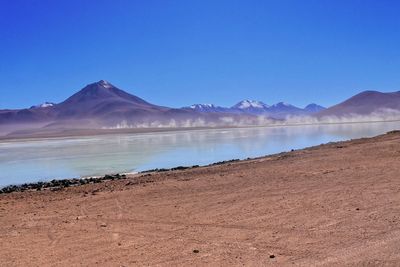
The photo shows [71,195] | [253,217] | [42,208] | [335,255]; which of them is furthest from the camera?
[71,195]

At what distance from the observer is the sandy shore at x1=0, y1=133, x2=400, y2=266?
218 inches

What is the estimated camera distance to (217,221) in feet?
23.5

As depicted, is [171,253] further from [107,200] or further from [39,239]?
[107,200]

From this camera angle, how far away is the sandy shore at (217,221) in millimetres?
5531

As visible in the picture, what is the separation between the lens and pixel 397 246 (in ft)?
17.8

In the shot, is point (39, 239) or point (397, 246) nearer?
point (397, 246)

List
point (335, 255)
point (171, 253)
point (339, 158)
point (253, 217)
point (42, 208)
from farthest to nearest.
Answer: point (339, 158) → point (42, 208) → point (253, 217) → point (171, 253) → point (335, 255)

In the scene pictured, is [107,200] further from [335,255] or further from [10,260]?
[335,255]

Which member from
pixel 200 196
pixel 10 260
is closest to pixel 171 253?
pixel 10 260

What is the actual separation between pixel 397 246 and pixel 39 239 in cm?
476

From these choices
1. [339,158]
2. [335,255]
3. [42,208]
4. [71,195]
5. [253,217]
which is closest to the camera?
[335,255]

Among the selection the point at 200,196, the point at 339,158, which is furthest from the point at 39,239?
the point at 339,158

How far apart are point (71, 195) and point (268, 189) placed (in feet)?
14.6

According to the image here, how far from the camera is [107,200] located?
953 centimetres
